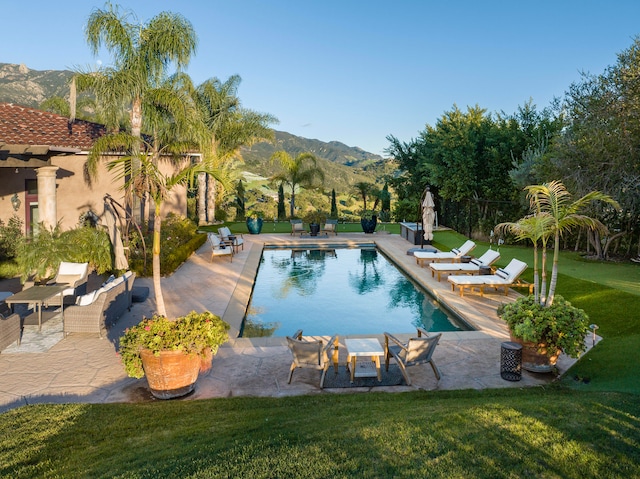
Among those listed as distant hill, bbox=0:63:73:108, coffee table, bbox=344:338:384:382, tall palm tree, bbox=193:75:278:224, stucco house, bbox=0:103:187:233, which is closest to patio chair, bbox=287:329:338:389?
coffee table, bbox=344:338:384:382

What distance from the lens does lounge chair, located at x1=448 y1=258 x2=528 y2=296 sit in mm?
11596

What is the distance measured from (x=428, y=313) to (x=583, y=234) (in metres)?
9.10

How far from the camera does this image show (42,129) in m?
13.8

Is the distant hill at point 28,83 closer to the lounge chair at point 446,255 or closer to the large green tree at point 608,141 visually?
the lounge chair at point 446,255

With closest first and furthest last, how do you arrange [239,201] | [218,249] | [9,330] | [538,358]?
[538,358]
[9,330]
[218,249]
[239,201]

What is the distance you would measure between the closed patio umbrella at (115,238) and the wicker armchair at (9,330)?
4900 millimetres

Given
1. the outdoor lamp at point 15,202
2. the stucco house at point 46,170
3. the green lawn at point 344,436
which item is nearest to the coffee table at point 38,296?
the stucco house at point 46,170

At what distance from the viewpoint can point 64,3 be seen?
20266 mm

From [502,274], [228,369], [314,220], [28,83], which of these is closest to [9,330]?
[228,369]

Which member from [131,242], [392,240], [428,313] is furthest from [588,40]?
[131,242]

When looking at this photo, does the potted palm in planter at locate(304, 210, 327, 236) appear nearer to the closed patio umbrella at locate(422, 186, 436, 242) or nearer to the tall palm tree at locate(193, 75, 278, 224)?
the tall palm tree at locate(193, 75, 278, 224)

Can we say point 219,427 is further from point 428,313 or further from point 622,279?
point 622,279

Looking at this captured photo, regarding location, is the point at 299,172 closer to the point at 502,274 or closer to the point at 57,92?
the point at 502,274

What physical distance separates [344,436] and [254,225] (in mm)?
20120
